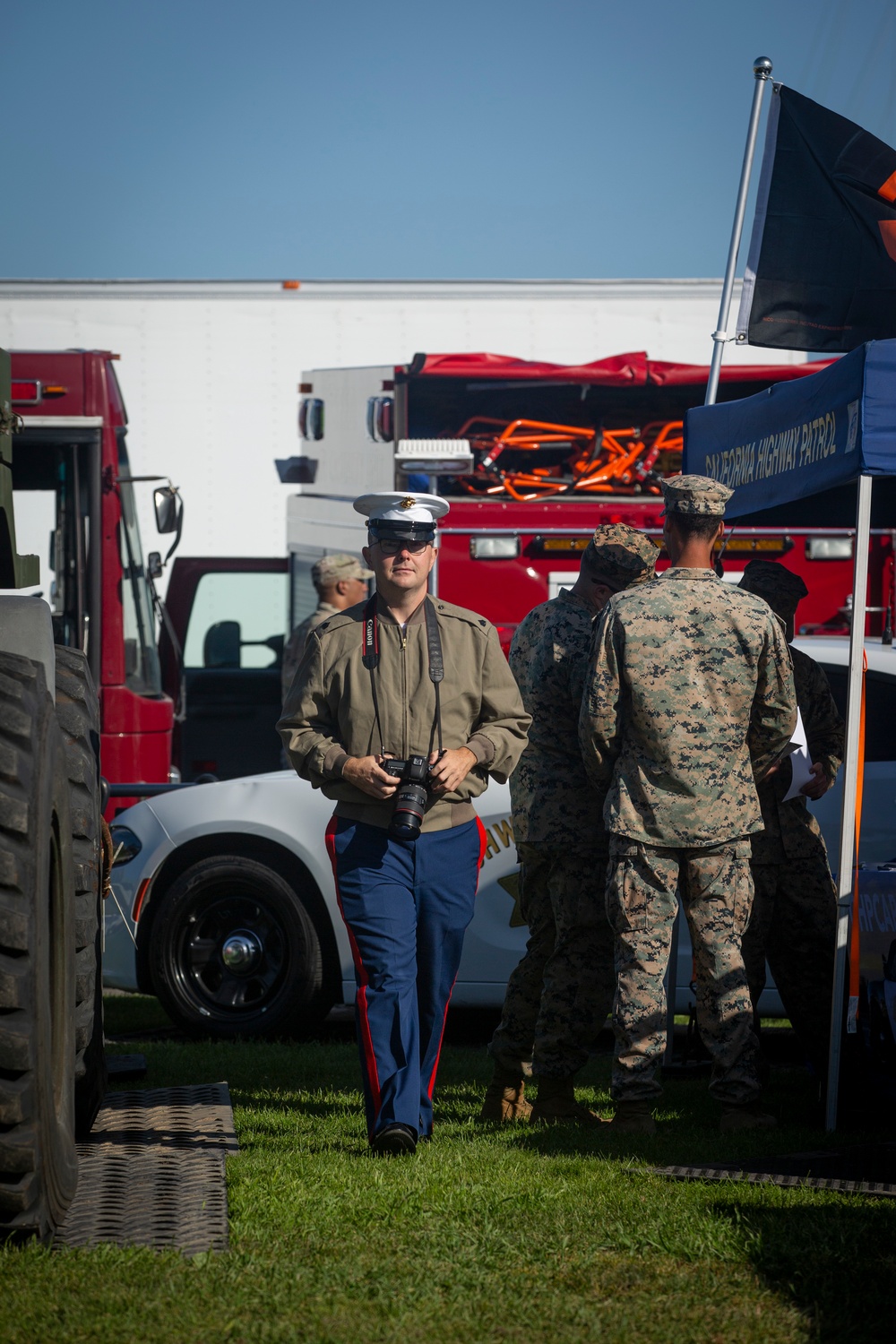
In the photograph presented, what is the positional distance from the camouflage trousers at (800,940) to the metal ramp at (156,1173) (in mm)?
1824

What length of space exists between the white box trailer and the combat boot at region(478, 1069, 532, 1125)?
8339mm

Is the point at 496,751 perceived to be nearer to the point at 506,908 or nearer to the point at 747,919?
the point at 747,919

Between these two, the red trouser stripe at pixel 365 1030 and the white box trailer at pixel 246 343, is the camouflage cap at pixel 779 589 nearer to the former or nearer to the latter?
the red trouser stripe at pixel 365 1030

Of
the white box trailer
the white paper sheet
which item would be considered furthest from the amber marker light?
the white box trailer

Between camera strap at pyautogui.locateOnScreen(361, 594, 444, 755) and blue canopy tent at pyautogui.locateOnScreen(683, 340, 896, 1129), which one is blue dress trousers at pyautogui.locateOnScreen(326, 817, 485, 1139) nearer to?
camera strap at pyautogui.locateOnScreen(361, 594, 444, 755)

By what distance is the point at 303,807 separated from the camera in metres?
6.33

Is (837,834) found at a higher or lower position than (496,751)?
lower

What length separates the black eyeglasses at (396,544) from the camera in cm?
442

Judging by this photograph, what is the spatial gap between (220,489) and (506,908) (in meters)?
7.47

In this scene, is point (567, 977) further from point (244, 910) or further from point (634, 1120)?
point (244, 910)

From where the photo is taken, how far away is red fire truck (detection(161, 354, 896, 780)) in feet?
30.0

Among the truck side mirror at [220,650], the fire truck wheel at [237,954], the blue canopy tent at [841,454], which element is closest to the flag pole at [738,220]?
the blue canopy tent at [841,454]

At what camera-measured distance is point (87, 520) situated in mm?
8750

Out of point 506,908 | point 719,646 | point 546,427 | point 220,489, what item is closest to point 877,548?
point 546,427
